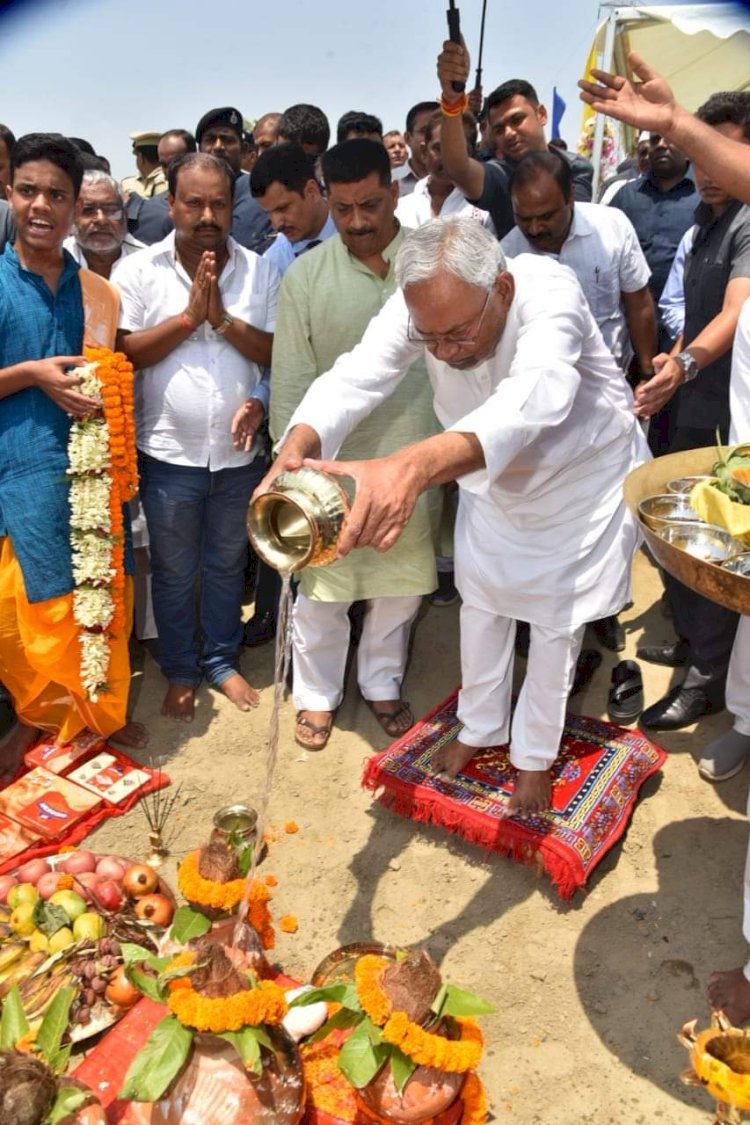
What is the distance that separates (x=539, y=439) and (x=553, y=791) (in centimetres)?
143

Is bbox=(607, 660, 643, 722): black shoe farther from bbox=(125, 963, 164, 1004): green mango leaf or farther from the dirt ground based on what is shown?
bbox=(125, 963, 164, 1004): green mango leaf

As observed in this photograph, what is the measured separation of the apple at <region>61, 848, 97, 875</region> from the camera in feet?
10.4

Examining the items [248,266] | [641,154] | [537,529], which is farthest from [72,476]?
[641,154]

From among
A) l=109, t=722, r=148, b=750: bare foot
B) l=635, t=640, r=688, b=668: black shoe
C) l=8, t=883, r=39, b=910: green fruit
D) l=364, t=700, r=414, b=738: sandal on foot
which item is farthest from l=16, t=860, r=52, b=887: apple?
l=635, t=640, r=688, b=668: black shoe

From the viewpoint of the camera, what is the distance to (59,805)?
12.2 ft

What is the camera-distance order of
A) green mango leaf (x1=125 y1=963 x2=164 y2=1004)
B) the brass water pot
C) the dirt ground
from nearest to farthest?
green mango leaf (x1=125 y1=963 x2=164 y2=1004)
the brass water pot
the dirt ground

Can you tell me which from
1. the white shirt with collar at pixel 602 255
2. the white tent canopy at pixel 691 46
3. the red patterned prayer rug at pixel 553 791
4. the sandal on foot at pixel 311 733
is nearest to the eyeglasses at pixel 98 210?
the white shirt with collar at pixel 602 255

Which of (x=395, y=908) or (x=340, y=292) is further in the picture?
(x=340, y=292)

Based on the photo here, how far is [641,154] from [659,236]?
1121mm

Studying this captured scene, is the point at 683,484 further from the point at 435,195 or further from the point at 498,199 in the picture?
the point at 435,195

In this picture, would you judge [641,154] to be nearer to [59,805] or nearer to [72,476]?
[72,476]

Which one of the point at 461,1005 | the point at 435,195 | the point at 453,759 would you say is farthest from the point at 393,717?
the point at 435,195

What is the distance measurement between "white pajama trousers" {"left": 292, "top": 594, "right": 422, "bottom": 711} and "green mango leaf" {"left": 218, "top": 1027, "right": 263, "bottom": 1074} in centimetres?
230

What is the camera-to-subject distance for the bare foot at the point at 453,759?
12.2 ft
